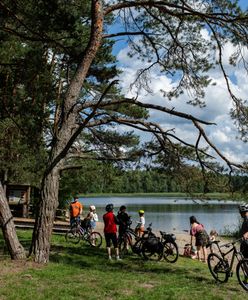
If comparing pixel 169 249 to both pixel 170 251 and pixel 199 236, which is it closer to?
pixel 170 251

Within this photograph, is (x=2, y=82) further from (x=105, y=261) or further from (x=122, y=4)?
(x=105, y=261)

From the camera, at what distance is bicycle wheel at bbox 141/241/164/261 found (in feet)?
36.1

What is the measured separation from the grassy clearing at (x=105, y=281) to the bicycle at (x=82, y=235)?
3.51 m

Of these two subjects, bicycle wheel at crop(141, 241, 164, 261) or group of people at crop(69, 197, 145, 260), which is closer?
group of people at crop(69, 197, 145, 260)

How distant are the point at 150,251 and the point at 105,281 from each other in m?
3.78

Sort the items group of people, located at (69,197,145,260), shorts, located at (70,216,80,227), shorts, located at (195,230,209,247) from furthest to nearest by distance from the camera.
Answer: shorts, located at (70,216,80,227)
shorts, located at (195,230,209,247)
group of people, located at (69,197,145,260)

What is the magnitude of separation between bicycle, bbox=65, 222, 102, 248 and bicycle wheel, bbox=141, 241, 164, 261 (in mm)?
2592

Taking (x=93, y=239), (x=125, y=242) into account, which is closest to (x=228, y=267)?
(x=125, y=242)

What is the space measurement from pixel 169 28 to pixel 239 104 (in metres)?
2.68

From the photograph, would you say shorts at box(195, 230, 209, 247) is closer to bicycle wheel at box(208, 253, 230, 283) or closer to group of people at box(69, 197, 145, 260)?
group of people at box(69, 197, 145, 260)

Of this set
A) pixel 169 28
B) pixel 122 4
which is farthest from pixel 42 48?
pixel 169 28

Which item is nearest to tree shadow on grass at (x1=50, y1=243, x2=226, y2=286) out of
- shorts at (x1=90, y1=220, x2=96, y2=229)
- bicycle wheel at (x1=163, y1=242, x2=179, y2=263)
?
bicycle wheel at (x1=163, y1=242, x2=179, y2=263)

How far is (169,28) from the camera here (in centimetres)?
1081

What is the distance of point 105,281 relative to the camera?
7562mm
